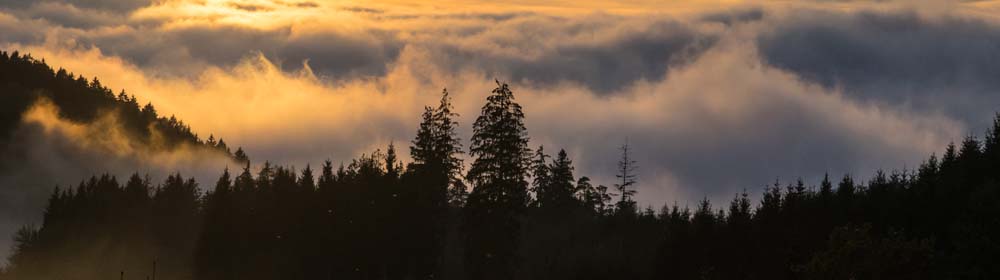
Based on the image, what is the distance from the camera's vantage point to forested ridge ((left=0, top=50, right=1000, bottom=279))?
82562mm

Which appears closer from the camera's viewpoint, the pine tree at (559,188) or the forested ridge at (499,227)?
the forested ridge at (499,227)

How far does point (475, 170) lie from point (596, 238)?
25.4 metres

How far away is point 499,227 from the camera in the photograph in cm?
8950

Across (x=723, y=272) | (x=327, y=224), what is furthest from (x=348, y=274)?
(x=723, y=272)

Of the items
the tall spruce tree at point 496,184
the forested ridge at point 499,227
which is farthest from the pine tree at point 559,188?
the tall spruce tree at point 496,184

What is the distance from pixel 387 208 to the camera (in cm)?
10738

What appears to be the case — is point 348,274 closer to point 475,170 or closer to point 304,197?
point 304,197

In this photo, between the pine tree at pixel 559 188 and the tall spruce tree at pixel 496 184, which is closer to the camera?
the tall spruce tree at pixel 496 184

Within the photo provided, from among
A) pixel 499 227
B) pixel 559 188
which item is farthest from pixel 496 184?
pixel 559 188

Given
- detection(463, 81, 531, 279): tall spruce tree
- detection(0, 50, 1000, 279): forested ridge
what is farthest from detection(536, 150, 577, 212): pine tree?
detection(463, 81, 531, 279): tall spruce tree

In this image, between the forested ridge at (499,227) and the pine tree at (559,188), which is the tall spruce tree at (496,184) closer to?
the forested ridge at (499,227)

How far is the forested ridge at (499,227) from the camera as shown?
271 ft

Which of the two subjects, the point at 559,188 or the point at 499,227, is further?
the point at 559,188

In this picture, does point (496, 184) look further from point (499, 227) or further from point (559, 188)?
point (559, 188)
